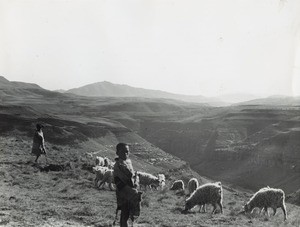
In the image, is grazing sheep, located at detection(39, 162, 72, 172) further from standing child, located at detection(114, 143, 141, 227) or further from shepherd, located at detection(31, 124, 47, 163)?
standing child, located at detection(114, 143, 141, 227)

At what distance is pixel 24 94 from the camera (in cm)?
16738

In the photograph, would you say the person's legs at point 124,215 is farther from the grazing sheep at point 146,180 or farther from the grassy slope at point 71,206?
the grazing sheep at point 146,180

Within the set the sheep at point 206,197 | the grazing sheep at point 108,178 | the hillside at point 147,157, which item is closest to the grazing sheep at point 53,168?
the hillside at point 147,157

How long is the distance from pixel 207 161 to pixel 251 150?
34.9 ft

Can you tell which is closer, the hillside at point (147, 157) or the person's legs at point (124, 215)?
the person's legs at point (124, 215)

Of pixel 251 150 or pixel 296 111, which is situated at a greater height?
pixel 296 111

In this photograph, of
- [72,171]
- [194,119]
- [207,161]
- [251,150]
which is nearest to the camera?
[72,171]

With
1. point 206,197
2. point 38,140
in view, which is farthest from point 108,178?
point 206,197

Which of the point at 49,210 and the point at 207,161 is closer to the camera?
the point at 49,210

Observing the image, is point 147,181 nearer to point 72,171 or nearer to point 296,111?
point 72,171

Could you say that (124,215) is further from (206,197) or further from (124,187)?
(206,197)

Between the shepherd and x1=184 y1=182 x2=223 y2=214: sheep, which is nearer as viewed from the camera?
x1=184 y1=182 x2=223 y2=214: sheep

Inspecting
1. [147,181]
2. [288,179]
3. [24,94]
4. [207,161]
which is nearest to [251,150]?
[207,161]

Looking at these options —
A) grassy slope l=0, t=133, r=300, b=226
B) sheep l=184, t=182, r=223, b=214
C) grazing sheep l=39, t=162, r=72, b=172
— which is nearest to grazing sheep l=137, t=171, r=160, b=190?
grassy slope l=0, t=133, r=300, b=226
